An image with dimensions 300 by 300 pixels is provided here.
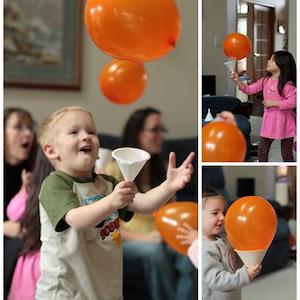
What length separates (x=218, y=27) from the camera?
1.55 metres

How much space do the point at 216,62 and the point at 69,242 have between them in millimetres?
549

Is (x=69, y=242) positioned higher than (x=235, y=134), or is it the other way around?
(x=235, y=134)

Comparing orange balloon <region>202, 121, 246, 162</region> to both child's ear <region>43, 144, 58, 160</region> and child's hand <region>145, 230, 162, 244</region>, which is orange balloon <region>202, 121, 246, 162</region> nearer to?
child's hand <region>145, 230, 162, 244</region>

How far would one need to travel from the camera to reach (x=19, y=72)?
156 centimetres

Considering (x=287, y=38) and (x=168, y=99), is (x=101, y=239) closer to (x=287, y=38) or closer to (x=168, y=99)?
(x=168, y=99)

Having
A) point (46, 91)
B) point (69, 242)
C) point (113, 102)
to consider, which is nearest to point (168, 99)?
point (113, 102)

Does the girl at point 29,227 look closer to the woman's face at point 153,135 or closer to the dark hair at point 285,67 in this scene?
the woman's face at point 153,135

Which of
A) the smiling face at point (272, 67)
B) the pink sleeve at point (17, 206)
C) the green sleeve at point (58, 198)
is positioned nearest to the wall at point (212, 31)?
the smiling face at point (272, 67)

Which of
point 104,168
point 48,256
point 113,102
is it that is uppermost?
point 113,102

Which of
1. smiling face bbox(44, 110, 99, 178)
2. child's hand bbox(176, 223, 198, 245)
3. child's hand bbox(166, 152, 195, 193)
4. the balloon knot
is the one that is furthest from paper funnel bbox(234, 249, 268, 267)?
the balloon knot

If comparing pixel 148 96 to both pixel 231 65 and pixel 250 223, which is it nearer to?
pixel 231 65

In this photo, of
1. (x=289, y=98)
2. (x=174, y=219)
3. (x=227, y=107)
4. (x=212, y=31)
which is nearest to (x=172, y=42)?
(x=212, y=31)

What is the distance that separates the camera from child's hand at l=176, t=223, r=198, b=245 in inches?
60.8

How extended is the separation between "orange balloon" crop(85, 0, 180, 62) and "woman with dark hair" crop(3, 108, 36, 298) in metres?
0.26
